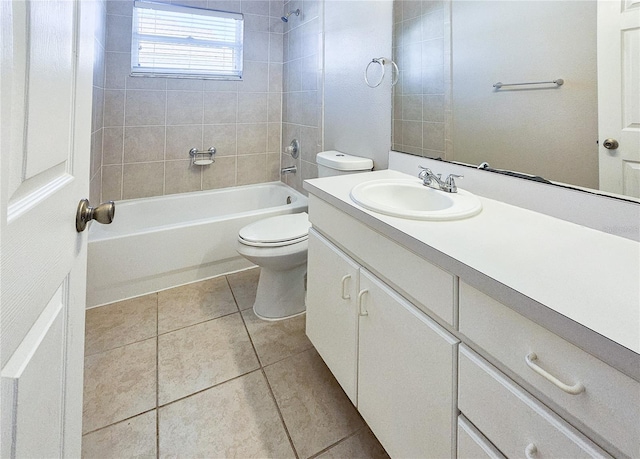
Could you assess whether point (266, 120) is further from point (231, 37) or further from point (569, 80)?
point (569, 80)

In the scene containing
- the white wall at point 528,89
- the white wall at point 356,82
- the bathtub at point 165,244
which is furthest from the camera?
the bathtub at point 165,244

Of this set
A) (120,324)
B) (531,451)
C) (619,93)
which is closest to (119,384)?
(120,324)

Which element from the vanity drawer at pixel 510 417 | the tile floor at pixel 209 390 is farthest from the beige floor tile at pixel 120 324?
the vanity drawer at pixel 510 417

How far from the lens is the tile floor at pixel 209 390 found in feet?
3.75

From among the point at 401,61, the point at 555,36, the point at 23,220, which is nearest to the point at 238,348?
the point at 23,220

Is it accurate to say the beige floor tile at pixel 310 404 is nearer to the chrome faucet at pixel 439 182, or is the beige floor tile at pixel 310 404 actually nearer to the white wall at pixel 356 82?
the chrome faucet at pixel 439 182

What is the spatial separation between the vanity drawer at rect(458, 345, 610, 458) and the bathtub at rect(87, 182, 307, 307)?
192 cm

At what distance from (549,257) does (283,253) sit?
1.26 m

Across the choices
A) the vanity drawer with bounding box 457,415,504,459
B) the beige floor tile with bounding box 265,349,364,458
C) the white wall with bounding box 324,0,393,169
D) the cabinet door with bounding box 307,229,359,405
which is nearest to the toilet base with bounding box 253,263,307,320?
the beige floor tile with bounding box 265,349,364,458

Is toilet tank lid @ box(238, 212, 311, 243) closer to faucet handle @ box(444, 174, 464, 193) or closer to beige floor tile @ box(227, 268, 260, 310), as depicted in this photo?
beige floor tile @ box(227, 268, 260, 310)

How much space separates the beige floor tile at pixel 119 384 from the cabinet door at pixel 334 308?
741mm

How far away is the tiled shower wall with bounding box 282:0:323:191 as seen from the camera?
2.38 m

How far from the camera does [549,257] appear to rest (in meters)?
0.70

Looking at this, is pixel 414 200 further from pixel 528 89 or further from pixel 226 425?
pixel 226 425
